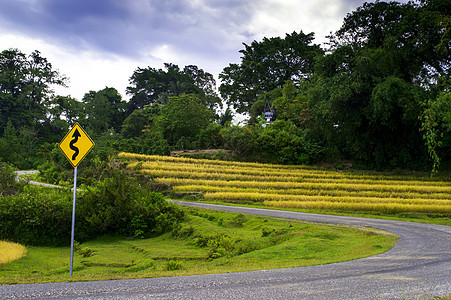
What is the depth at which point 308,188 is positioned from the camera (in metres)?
26.1

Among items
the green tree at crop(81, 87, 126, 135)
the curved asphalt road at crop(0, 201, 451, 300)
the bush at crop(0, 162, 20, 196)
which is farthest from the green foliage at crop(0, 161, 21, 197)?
the green tree at crop(81, 87, 126, 135)

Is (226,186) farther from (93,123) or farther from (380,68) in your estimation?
(93,123)

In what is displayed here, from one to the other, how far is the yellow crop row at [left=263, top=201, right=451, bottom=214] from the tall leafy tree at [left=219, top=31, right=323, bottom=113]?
41.7 m

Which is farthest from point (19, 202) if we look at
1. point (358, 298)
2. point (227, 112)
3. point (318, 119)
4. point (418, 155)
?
point (227, 112)

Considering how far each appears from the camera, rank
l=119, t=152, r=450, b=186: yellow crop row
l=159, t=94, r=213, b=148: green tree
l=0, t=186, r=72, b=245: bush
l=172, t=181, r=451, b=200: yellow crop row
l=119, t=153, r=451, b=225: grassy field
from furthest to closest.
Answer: l=159, t=94, r=213, b=148: green tree → l=119, t=152, r=450, b=186: yellow crop row → l=172, t=181, r=451, b=200: yellow crop row → l=119, t=153, r=451, b=225: grassy field → l=0, t=186, r=72, b=245: bush

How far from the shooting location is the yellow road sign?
8.76 m

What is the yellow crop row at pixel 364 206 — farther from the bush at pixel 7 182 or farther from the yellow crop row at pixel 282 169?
the bush at pixel 7 182

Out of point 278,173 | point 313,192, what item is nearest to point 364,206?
point 313,192

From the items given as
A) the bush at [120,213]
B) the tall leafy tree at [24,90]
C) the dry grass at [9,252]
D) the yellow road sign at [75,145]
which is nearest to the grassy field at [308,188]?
the bush at [120,213]

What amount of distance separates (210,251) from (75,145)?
5294 millimetres

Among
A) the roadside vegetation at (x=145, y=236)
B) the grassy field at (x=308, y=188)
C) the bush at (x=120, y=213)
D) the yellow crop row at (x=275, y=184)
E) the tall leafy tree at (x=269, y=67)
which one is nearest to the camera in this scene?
the roadside vegetation at (x=145, y=236)

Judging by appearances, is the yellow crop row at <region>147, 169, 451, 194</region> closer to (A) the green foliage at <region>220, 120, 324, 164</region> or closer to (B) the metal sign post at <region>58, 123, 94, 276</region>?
(A) the green foliage at <region>220, 120, 324, 164</region>

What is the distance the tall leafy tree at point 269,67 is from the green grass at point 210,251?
48.4 m

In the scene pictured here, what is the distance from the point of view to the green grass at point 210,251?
28.7ft
